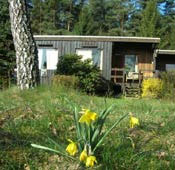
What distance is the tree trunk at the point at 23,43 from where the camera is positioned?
29.6 feet

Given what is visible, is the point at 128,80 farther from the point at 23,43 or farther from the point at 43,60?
the point at 23,43

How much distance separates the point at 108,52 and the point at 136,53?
2449 millimetres

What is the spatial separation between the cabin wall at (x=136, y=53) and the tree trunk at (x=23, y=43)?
602 inches

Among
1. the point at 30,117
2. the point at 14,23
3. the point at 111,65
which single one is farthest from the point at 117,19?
the point at 30,117

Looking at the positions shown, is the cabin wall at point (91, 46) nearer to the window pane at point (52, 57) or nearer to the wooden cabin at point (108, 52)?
the wooden cabin at point (108, 52)

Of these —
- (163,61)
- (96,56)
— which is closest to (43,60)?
(96,56)

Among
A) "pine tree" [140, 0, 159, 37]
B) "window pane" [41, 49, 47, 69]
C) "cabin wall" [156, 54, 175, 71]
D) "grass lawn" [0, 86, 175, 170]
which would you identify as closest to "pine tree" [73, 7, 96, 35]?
"pine tree" [140, 0, 159, 37]

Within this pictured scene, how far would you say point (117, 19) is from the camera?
5053 centimetres

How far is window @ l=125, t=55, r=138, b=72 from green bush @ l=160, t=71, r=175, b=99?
6.96 m

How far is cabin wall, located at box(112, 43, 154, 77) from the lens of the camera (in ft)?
79.7

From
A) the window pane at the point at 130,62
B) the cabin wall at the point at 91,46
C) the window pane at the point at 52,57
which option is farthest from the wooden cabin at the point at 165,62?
the window pane at the point at 52,57

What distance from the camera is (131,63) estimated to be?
81.4 ft

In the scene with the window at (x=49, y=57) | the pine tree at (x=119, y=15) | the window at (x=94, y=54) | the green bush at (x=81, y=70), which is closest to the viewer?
the green bush at (x=81, y=70)

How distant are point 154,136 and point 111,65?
19474mm
